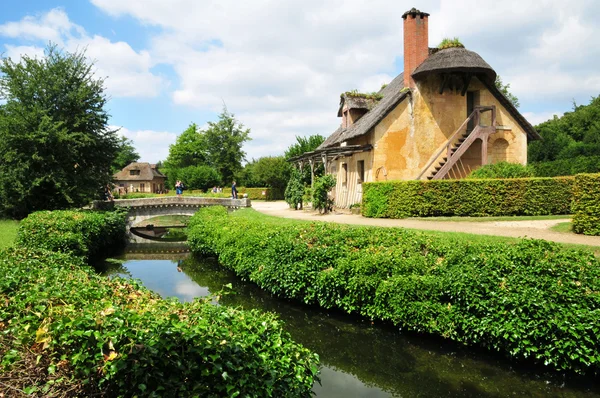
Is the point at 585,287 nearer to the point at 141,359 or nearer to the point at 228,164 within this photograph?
the point at 141,359

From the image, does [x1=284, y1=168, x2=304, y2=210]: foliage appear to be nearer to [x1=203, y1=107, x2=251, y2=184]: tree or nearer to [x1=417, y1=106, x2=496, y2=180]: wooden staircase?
[x1=417, y1=106, x2=496, y2=180]: wooden staircase

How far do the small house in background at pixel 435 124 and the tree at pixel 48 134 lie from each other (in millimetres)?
12468

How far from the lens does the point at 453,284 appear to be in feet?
23.4

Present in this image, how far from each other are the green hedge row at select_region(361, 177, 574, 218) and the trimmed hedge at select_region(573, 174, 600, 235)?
4.97m

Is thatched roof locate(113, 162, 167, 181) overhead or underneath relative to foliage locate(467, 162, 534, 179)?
overhead

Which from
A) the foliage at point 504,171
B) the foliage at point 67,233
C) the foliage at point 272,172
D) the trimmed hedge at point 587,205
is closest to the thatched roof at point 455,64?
the foliage at point 504,171

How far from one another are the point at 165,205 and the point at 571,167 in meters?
28.0

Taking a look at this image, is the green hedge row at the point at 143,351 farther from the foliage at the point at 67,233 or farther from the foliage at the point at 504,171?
the foliage at the point at 504,171

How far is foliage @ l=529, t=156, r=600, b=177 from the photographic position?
29500 millimetres

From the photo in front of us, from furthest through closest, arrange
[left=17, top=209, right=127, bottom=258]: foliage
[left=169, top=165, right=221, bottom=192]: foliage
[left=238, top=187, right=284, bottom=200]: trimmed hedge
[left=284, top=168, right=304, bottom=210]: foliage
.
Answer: [left=169, top=165, right=221, bottom=192]: foliage, [left=238, top=187, right=284, bottom=200]: trimmed hedge, [left=284, top=168, right=304, bottom=210]: foliage, [left=17, top=209, right=127, bottom=258]: foliage

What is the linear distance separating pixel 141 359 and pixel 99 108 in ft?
75.3

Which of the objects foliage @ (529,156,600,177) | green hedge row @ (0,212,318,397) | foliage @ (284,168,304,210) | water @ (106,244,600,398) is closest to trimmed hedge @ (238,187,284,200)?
foliage @ (284,168,304,210)

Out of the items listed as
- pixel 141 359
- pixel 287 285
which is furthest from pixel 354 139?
pixel 141 359

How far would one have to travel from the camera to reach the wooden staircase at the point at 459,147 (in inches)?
805
